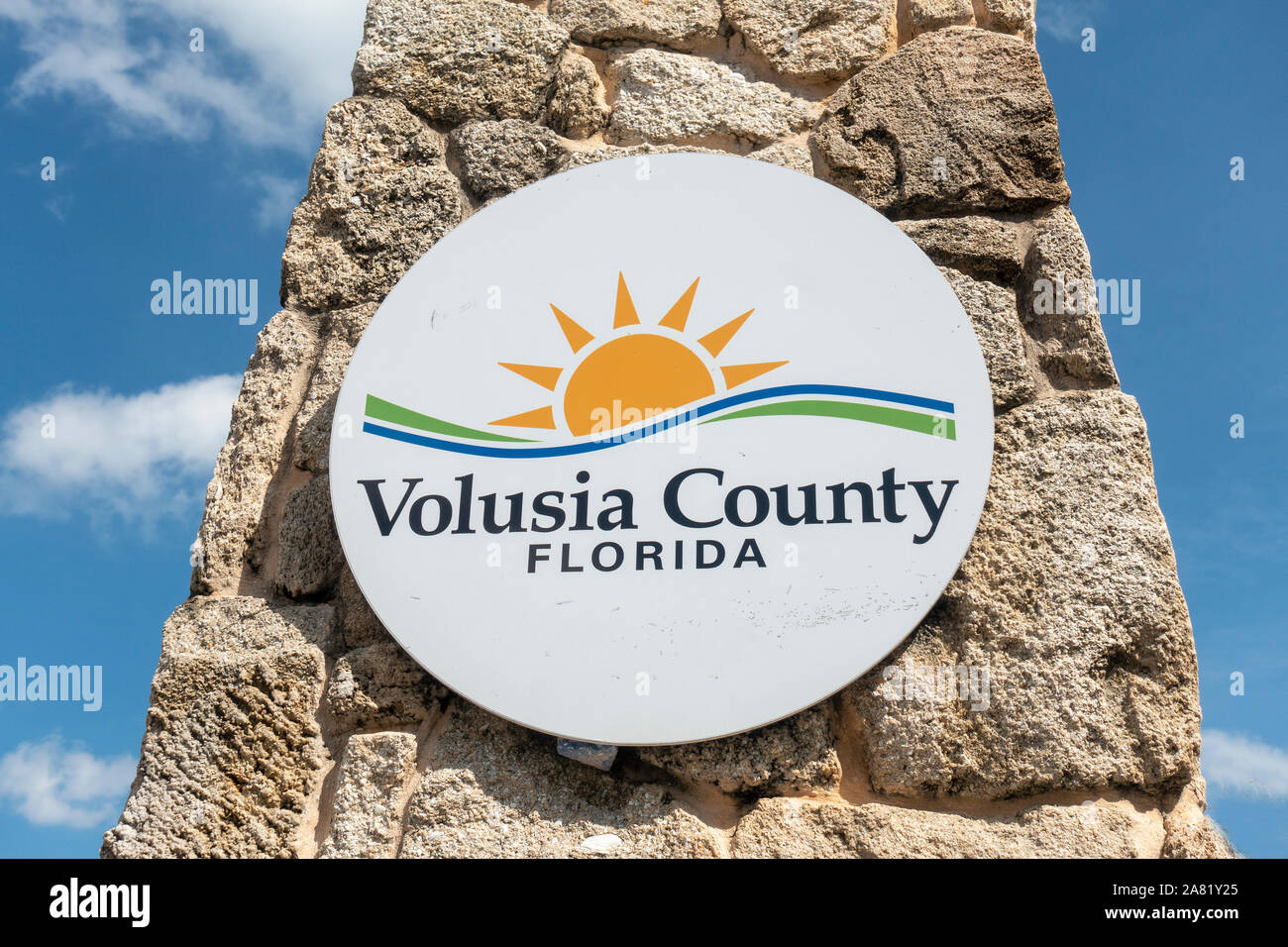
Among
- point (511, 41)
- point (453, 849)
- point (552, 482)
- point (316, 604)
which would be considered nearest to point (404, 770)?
point (453, 849)

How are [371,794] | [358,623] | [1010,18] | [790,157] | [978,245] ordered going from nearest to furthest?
[371,794] < [358,623] < [978,245] < [790,157] < [1010,18]

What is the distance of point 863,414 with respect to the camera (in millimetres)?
1729

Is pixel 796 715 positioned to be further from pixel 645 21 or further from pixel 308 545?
pixel 645 21

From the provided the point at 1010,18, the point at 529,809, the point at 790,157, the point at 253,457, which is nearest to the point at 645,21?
the point at 790,157

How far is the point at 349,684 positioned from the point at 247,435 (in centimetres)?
54

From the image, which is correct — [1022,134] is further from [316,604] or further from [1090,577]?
[316,604]

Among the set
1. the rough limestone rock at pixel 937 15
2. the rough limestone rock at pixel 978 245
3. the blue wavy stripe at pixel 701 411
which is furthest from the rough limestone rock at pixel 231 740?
the rough limestone rock at pixel 937 15

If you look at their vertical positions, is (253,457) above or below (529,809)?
above

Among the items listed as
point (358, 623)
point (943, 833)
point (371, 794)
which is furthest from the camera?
point (358, 623)

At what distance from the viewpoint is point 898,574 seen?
1.64m

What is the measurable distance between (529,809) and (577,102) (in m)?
1.31

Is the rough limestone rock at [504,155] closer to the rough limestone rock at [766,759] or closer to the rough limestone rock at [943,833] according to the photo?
the rough limestone rock at [766,759]

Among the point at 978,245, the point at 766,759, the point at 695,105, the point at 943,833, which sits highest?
the point at 695,105

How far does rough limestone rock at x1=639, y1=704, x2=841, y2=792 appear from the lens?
1.61 meters
